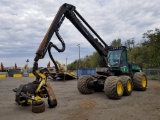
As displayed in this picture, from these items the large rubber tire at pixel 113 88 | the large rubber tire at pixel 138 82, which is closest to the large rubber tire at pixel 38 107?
the large rubber tire at pixel 113 88

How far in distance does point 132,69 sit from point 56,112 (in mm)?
8881

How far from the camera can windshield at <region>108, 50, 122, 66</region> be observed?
14.9 metres

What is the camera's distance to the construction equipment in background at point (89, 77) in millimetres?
10337

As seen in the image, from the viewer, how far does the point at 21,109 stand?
10242mm

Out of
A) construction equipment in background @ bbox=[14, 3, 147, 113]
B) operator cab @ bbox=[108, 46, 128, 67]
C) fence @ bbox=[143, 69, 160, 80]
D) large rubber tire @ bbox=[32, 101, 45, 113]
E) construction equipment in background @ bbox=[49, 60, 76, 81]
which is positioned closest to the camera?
large rubber tire @ bbox=[32, 101, 45, 113]

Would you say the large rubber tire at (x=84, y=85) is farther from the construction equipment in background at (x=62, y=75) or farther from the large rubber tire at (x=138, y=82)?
the construction equipment in background at (x=62, y=75)

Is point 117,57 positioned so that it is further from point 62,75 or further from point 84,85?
point 62,75

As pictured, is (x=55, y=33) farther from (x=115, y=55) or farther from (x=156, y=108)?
(x=156, y=108)

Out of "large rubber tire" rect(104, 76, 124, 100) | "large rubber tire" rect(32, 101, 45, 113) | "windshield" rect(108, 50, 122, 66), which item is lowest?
"large rubber tire" rect(32, 101, 45, 113)

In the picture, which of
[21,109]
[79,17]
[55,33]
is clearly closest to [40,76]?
[21,109]

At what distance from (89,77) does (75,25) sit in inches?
137

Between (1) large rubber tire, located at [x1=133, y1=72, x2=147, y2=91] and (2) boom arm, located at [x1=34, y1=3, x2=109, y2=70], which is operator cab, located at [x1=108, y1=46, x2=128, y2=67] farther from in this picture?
(1) large rubber tire, located at [x1=133, y1=72, x2=147, y2=91]

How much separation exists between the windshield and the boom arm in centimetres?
36

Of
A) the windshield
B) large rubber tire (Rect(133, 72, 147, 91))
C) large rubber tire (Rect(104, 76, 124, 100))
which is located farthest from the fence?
large rubber tire (Rect(104, 76, 124, 100))
